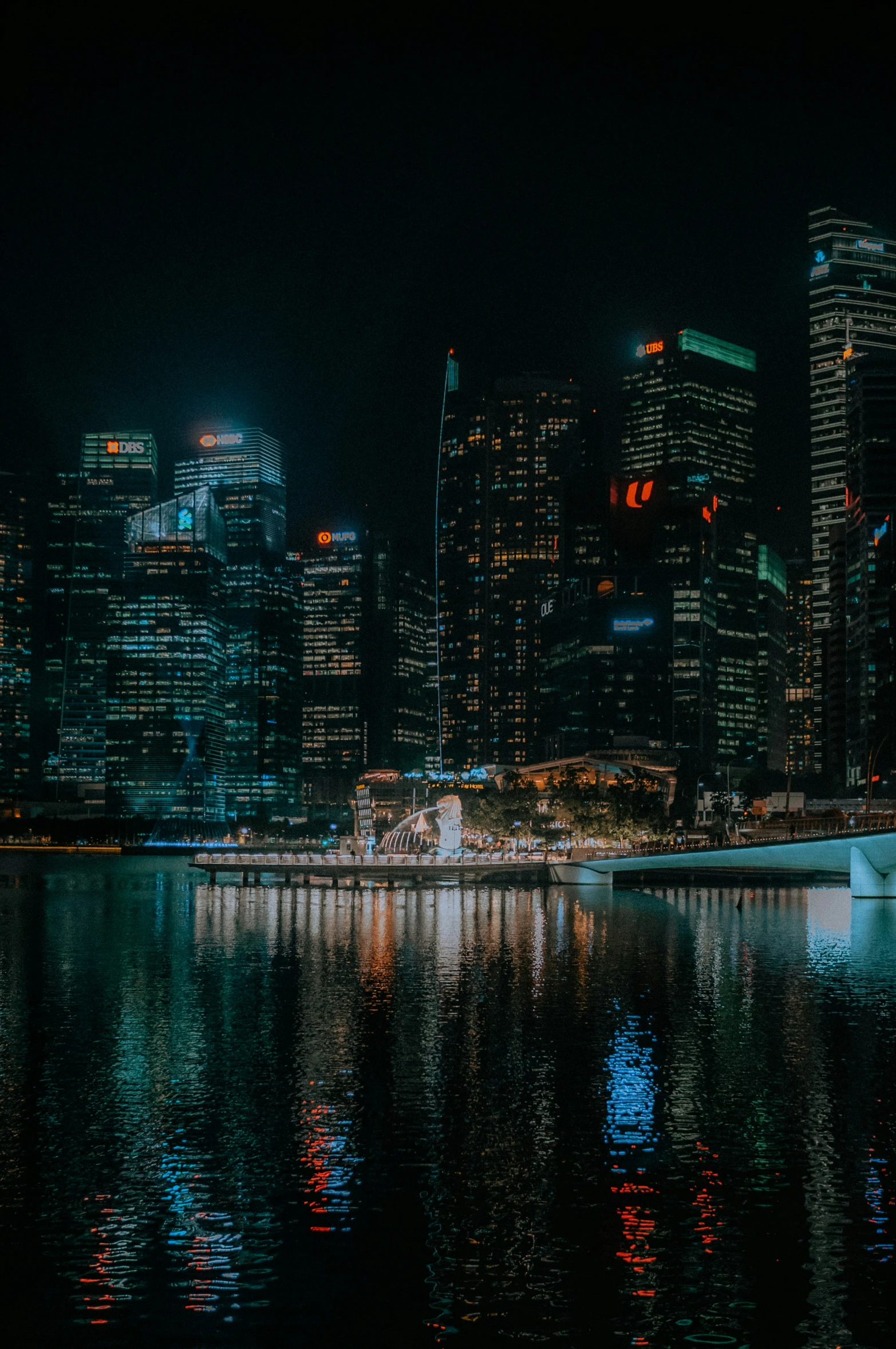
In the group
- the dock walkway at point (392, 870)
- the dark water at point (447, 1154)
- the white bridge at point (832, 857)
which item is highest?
the white bridge at point (832, 857)

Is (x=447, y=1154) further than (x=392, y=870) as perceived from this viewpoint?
No

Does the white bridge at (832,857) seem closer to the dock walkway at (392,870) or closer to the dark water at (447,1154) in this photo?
the dock walkway at (392,870)

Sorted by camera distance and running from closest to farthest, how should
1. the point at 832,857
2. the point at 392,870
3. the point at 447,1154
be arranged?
the point at 447,1154, the point at 832,857, the point at 392,870

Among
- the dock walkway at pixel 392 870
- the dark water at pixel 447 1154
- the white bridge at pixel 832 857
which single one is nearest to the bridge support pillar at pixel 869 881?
the white bridge at pixel 832 857

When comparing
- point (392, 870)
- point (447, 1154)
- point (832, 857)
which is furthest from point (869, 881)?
point (447, 1154)

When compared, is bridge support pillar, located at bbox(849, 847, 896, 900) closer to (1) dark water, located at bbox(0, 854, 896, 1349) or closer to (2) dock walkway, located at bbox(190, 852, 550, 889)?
(2) dock walkway, located at bbox(190, 852, 550, 889)

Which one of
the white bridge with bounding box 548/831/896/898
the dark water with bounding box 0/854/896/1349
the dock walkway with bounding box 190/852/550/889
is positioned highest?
the white bridge with bounding box 548/831/896/898

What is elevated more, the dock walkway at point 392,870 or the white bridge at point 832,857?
the white bridge at point 832,857

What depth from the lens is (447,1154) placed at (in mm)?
33062

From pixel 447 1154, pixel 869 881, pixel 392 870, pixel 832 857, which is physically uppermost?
pixel 832 857

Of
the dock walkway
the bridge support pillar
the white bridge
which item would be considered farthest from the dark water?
the dock walkway

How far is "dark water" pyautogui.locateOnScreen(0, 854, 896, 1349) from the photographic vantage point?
23312mm

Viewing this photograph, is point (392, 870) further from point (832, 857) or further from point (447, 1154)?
point (447, 1154)

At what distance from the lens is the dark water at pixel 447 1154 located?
23.3 metres
